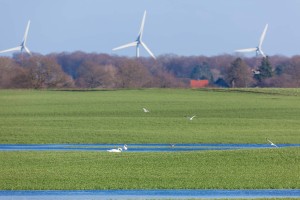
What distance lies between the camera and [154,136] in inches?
1448

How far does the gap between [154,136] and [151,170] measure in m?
14.0

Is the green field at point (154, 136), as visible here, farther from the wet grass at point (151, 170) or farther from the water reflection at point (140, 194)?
the water reflection at point (140, 194)

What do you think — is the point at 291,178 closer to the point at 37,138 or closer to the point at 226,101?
the point at 37,138

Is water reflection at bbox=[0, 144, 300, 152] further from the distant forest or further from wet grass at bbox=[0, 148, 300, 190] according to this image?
the distant forest

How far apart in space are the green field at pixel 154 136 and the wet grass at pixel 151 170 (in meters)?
0.02

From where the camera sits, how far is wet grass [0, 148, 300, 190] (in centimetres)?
2020

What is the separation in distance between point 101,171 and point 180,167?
7.19 feet

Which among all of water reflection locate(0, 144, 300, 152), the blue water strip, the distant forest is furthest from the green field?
the distant forest

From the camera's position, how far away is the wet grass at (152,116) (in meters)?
36.6

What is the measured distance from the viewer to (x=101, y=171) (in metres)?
22.6

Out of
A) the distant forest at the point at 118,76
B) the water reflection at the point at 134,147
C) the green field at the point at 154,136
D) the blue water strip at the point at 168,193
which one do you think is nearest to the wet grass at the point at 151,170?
the green field at the point at 154,136

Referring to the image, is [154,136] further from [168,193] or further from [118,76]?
[118,76]

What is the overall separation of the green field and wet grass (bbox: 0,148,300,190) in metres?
0.02

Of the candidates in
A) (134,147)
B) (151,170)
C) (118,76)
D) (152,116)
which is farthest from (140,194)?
(118,76)
